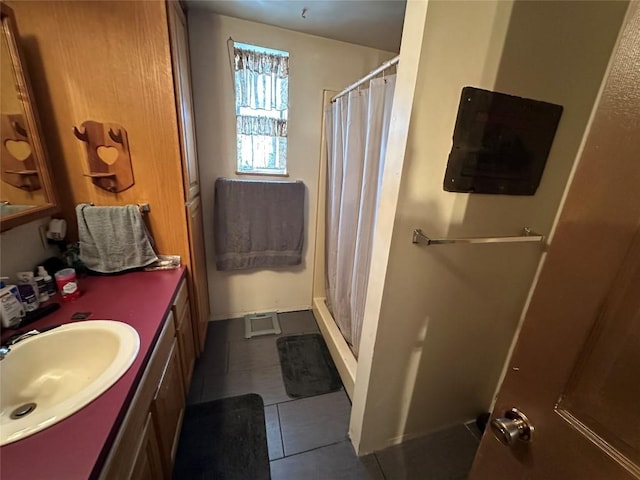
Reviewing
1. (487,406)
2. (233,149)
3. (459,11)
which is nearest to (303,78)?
(233,149)

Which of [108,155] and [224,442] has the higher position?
[108,155]

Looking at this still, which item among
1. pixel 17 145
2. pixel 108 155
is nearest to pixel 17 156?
pixel 17 145

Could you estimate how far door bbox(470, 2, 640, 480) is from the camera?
364mm

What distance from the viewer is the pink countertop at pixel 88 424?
0.53 metres

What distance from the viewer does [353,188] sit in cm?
164

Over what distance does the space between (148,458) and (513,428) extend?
1076 millimetres

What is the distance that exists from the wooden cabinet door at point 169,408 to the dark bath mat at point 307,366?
64 centimetres

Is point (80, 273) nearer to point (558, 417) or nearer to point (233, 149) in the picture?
point (233, 149)

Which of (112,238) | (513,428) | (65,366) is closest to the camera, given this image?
(513,428)

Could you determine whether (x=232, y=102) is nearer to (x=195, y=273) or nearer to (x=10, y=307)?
(x=195, y=273)

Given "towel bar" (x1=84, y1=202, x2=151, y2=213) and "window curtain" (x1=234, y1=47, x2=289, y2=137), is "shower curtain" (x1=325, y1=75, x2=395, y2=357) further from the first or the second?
"towel bar" (x1=84, y1=202, x2=151, y2=213)

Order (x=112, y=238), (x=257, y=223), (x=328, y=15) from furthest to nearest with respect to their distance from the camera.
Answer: (x=257, y=223), (x=328, y=15), (x=112, y=238)

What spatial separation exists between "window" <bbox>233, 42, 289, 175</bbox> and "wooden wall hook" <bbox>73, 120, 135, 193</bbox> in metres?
0.78

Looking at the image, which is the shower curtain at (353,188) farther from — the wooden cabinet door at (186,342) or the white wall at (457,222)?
the wooden cabinet door at (186,342)
